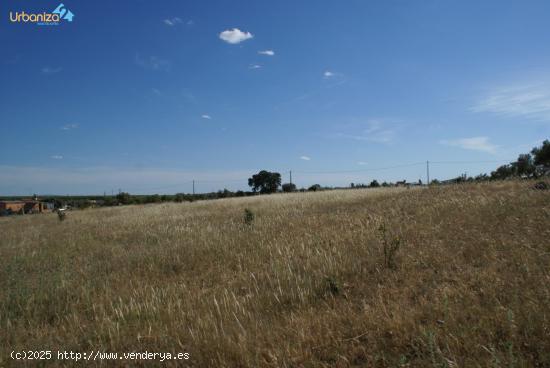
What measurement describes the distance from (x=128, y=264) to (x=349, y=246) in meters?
4.62

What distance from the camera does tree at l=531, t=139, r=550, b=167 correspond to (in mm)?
37334

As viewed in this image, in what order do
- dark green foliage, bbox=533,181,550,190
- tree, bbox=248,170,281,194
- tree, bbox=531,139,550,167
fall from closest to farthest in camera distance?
dark green foliage, bbox=533,181,550,190
tree, bbox=531,139,550,167
tree, bbox=248,170,281,194

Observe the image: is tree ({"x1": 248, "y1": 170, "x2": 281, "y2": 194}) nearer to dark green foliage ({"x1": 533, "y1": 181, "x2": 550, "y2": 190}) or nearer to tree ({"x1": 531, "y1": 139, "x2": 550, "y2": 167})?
Answer: tree ({"x1": 531, "y1": 139, "x2": 550, "y2": 167})

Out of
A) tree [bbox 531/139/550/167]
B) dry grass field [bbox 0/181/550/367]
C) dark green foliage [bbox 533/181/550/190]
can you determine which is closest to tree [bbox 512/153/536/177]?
tree [bbox 531/139/550/167]

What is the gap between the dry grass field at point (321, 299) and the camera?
2588mm

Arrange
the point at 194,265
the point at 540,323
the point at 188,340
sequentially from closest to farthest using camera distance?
→ 1. the point at 540,323
2. the point at 188,340
3. the point at 194,265

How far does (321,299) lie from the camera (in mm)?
3660

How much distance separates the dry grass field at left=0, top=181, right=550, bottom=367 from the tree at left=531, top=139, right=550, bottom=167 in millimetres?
40681

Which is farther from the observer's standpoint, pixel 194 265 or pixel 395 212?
pixel 395 212

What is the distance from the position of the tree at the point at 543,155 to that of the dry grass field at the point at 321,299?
40681 mm

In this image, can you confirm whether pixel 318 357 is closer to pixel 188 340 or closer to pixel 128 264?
pixel 188 340

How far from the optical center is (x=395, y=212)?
27.8ft

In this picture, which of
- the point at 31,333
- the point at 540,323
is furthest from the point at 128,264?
the point at 540,323

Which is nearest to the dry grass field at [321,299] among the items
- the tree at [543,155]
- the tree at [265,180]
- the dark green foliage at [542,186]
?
the dark green foliage at [542,186]
